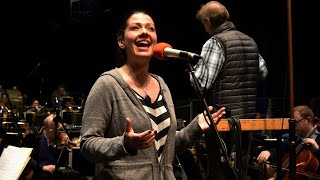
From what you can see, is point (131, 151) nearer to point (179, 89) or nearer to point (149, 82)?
point (149, 82)

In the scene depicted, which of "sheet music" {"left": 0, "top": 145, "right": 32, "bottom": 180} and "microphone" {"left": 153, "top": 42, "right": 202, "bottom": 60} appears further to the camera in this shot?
"sheet music" {"left": 0, "top": 145, "right": 32, "bottom": 180}

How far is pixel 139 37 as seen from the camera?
2.89m

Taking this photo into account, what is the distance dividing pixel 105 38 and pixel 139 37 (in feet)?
50.4

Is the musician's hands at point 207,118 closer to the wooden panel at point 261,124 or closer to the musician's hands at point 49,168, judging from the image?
the wooden panel at point 261,124

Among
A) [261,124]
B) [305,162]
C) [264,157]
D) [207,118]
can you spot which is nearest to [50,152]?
[264,157]

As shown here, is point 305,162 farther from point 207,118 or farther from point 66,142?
point 66,142

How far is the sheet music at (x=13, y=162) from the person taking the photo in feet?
11.1

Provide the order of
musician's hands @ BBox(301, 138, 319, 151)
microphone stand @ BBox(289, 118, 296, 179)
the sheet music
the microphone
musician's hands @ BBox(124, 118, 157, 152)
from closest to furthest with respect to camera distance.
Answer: musician's hands @ BBox(124, 118, 157, 152) → the microphone → the sheet music → microphone stand @ BBox(289, 118, 296, 179) → musician's hands @ BBox(301, 138, 319, 151)

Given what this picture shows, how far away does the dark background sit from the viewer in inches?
515

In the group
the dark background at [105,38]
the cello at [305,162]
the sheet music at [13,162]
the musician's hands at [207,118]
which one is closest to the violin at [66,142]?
the cello at [305,162]

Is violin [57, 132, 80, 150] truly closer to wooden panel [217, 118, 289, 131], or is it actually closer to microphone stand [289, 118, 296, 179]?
wooden panel [217, 118, 289, 131]

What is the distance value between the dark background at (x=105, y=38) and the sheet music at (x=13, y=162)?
32.1 feet

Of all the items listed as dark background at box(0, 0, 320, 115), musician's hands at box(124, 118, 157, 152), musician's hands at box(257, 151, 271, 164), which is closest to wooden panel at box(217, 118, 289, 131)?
musician's hands at box(257, 151, 271, 164)

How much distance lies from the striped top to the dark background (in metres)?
10.1
